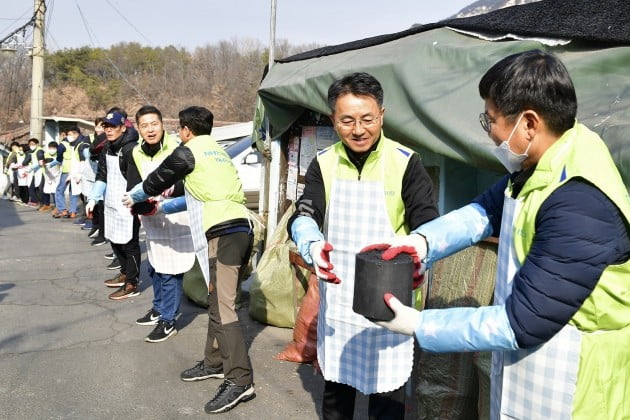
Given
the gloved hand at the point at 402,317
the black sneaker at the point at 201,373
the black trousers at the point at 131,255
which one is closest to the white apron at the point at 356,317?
the gloved hand at the point at 402,317

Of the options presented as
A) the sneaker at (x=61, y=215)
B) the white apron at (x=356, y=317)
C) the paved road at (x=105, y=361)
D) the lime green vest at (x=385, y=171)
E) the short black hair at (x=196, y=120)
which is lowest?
the paved road at (x=105, y=361)

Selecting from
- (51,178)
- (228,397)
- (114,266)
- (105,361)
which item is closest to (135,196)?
Result: (105,361)

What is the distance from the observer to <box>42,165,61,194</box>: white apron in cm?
1320

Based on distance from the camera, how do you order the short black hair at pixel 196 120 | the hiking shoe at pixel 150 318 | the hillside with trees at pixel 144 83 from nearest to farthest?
the short black hair at pixel 196 120, the hiking shoe at pixel 150 318, the hillside with trees at pixel 144 83

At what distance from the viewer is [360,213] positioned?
2.62 m

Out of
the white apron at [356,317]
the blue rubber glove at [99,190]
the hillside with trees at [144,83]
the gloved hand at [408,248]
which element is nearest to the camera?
the gloved hand at [408,248]

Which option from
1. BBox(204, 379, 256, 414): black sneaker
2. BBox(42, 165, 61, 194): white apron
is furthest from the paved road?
BBox(42, 165, 61, 194): white apron

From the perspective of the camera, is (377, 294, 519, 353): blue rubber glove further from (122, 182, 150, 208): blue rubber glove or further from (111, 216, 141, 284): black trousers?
(111, 216, 141, 284): black trousers

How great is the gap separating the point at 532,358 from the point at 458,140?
169 centimetres

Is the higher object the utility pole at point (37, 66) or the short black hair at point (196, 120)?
the utility pole at point (37, 66)

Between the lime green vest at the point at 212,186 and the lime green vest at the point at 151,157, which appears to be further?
the lime green vest at the point at 151,157

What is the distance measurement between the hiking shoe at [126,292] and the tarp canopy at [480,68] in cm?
329

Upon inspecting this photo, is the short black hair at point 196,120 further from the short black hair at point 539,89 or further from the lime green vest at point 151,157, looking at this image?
the short black hair at point 539,89

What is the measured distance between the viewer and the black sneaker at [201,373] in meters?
4.29
